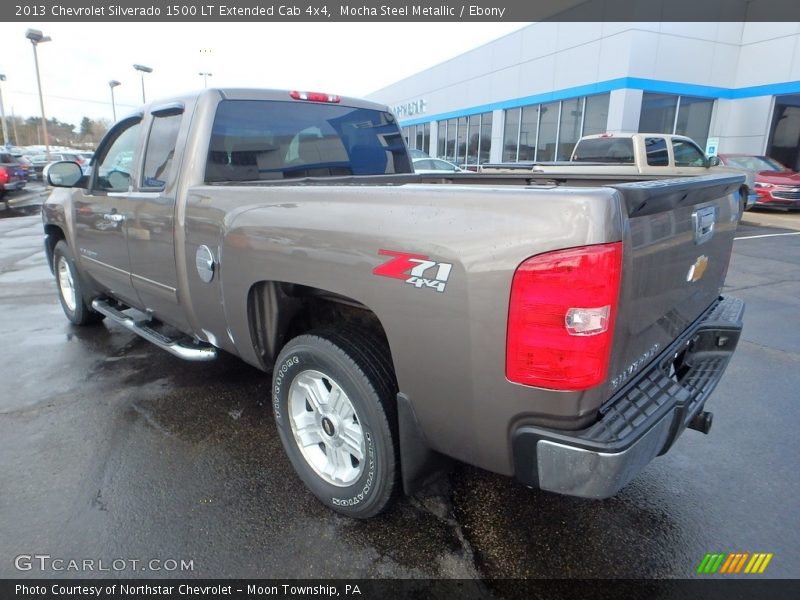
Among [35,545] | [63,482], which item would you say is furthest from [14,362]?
[35,545]

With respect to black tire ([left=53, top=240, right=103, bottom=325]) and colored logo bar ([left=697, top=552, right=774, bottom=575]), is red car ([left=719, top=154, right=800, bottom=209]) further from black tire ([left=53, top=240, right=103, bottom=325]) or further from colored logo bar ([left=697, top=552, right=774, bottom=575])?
black tire ([left=53, top=240, right=103, bottom=325])

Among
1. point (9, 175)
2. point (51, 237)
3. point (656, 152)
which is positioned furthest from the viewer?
point (9, 175)

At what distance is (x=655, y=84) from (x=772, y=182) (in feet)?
16.4

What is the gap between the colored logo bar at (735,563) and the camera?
7.36 feet

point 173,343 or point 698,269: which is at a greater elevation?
point 698,269

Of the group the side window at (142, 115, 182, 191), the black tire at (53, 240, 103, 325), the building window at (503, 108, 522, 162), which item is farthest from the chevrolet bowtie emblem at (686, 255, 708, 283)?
the building window at (503, 108, 522, 162)

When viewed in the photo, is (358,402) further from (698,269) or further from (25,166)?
(25,166)

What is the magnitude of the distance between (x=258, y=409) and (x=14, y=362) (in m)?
2.45

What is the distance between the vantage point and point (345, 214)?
2.19 meters

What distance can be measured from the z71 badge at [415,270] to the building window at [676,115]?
18.6 m

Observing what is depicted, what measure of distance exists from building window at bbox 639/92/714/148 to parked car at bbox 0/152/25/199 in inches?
849

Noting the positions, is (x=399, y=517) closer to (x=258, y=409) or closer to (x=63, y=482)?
(x=258, y=409)

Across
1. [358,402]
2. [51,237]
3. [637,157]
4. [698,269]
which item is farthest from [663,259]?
[637,157]

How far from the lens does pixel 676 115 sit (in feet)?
60.2
